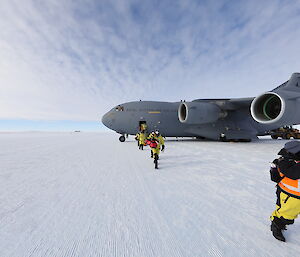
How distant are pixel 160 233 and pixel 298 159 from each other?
1.43 m

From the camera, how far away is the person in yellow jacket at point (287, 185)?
1.22 m

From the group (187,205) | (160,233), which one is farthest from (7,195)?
(187,205)

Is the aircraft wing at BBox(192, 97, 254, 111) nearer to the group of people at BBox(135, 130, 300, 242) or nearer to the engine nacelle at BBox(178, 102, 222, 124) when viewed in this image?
the engine nacelle at BBox(178, 102, 222, 124)

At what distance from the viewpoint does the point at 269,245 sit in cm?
133

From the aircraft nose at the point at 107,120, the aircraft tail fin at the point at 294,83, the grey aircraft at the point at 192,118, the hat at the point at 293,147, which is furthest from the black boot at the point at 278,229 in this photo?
the aircraft nose at the point at 107,120

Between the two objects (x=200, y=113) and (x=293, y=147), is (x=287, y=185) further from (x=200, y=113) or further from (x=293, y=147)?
(x=200, y=113)

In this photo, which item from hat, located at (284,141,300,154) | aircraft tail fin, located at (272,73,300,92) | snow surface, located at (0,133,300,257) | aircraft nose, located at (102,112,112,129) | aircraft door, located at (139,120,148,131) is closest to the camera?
hat, located at (284,141,300,154)

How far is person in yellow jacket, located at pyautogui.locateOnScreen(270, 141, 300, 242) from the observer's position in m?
1.22

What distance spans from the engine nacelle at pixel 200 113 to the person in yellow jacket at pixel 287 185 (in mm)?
7933

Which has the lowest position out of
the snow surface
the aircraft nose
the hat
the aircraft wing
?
the snow surface

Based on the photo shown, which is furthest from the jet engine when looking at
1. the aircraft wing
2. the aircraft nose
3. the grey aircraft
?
the aircraft nose

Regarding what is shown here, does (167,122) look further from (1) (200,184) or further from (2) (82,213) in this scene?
(2) (82,213)

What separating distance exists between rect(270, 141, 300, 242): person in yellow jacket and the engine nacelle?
26.0 ft

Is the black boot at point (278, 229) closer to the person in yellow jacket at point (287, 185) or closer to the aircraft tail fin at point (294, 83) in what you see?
the person in yellow jacket at point (287, 185)
